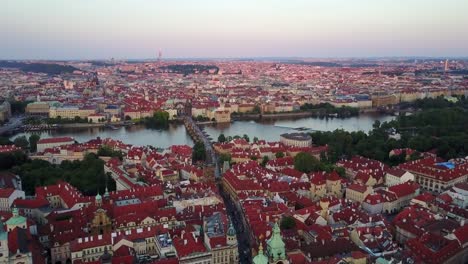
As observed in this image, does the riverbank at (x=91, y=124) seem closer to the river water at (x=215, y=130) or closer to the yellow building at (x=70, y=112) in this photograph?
the river water at (x=215, y=130)

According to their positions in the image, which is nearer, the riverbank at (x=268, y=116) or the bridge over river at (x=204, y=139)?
the bridge over river at (x=204, y=139)

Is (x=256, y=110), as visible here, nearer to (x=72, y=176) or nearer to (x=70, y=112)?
(x=70, y=112)

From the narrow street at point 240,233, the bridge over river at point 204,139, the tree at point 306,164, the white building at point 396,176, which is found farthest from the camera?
the bridge over river at point 204,139

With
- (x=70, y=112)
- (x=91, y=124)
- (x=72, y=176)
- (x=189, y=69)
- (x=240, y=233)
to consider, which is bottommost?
(x=91, y=124)

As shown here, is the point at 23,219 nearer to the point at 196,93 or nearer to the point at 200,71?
the point at 196,93

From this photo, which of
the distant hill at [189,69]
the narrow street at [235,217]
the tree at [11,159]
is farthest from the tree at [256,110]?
the distant hill at [189,69]

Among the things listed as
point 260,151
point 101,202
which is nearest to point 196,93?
point 260,151

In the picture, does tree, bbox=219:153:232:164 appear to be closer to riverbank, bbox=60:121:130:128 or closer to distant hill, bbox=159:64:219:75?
riverbank, bbox=60:121:130:128

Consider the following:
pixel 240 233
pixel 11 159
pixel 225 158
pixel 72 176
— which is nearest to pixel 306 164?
pixel 225 158

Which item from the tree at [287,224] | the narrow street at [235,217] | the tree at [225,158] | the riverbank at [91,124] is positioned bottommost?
the riverbank at [91,124]
